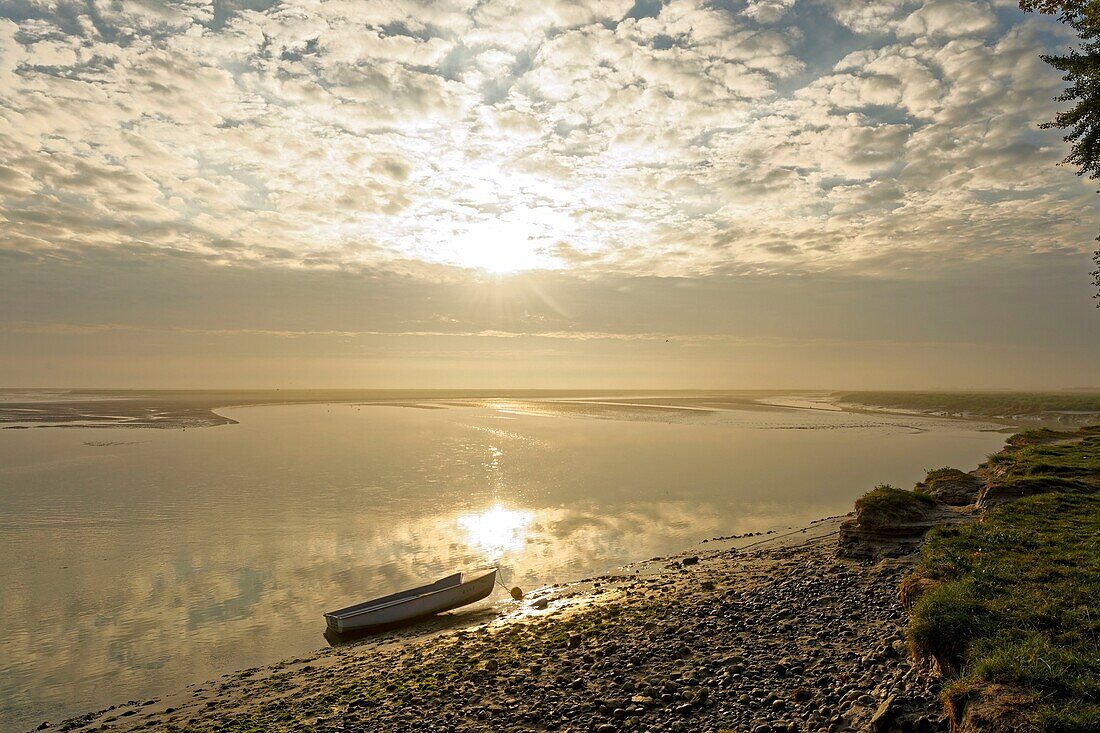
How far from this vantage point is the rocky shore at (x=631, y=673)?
11.4 m

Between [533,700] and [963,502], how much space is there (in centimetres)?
2200

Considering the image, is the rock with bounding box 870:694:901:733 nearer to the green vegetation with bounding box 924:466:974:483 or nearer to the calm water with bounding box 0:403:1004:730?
the calm water with bounding box 0:403:1004:730

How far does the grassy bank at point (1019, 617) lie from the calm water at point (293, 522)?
13160 mm

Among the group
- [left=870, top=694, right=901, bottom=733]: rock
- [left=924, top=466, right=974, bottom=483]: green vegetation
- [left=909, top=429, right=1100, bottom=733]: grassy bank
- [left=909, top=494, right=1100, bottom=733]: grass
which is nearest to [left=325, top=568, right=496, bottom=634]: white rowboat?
[left=909, top=429, right=1100, bottom=733]: grassy bank

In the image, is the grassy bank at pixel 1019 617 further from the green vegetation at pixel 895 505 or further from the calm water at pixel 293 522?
the calm water at pixel 293 522

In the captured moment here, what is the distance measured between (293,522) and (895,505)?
95.0ft

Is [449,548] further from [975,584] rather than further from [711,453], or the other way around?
[711,453]

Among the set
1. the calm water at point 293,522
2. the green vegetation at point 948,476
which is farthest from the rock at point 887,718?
the green vegetation at point 948,476

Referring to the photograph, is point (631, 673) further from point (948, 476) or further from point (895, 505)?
point (948, 476)

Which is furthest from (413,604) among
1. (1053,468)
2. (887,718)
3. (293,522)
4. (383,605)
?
(1053,468)

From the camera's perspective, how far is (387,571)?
977 inches

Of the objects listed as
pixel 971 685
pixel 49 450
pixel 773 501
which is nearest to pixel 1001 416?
pixel 773 501

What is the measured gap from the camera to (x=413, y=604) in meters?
20.2

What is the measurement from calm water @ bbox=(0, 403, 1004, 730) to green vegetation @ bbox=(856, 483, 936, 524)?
7.67 metres
